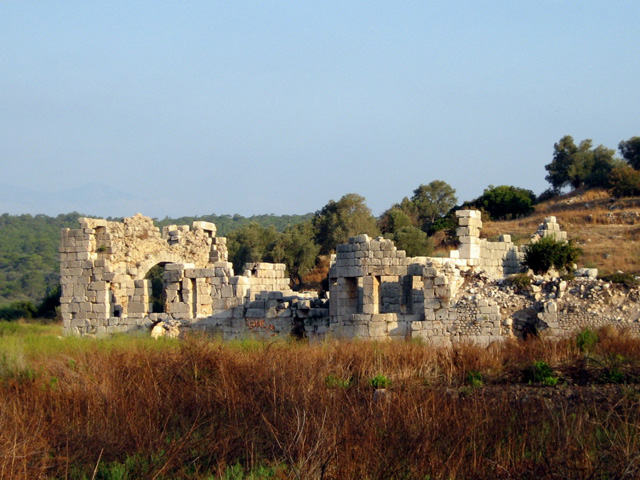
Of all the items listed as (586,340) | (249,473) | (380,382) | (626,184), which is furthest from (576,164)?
(249,473)

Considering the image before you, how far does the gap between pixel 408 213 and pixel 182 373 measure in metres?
35.0

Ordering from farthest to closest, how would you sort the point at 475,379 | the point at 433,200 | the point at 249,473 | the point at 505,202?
the point at 433,200 < the point at 505,202 < the point at 475,379 < the point at 249,473

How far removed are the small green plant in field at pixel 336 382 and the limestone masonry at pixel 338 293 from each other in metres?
5.03

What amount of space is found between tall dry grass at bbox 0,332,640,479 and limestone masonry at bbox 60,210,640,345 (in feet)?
6.90

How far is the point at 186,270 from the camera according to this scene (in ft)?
68.3

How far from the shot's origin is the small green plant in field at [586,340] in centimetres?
1488

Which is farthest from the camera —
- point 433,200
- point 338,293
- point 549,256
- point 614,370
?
point 433,200

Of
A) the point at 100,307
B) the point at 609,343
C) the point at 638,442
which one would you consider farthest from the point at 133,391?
the point at 100,307

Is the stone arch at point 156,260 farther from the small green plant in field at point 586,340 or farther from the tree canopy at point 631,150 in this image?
the tree canopy at point 631,150

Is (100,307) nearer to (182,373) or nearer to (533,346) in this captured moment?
(182,373)

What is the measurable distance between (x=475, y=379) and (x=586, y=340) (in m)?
3.05

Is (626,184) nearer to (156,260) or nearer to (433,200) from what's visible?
(433,200)

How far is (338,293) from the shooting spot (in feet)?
63.9

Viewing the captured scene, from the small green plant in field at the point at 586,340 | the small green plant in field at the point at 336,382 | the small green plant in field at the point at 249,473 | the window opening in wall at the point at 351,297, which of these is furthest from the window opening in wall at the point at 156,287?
the small green plant in field at the point at 249,473
